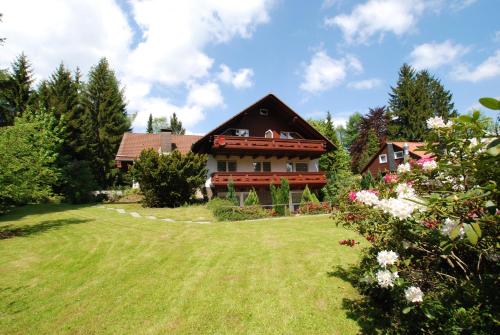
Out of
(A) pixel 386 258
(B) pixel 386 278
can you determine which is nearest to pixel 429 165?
(A) pixel 386 258

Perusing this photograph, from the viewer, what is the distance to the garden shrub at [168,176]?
2295 centimetres

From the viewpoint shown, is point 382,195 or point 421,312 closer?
point 421,312

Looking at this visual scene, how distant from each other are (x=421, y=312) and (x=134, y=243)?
32.3ft

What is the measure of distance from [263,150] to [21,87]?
98.2 feet

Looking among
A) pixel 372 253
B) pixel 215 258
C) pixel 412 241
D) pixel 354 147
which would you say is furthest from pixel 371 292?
pixel 354 147

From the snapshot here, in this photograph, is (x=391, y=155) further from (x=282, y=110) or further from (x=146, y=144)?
(x=146, y=144)

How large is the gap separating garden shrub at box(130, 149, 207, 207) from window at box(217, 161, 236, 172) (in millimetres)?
3254

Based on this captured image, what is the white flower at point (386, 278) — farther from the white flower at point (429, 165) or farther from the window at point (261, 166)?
the window at point (261, 166)

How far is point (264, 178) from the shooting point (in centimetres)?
2592

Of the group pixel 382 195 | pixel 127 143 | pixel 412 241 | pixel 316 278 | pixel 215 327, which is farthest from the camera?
pixel 127 143

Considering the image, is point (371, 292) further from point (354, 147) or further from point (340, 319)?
point (354, 147)

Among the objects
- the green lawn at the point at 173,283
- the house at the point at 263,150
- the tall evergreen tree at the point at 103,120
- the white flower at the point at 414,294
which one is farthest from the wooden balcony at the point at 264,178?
the tall evergreen tree at the point at 103,120

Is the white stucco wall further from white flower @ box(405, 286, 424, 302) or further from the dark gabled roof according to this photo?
white flower @ box(405, 286, 424, 302)

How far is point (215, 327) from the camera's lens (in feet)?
19.3
